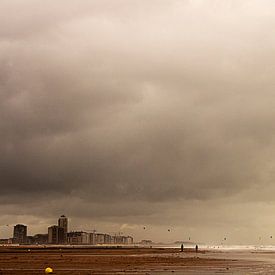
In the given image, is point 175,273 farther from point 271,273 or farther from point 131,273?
point 271,273

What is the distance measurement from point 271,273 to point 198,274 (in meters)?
9.60

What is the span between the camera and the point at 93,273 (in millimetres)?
62906

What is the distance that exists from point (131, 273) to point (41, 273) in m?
11.0

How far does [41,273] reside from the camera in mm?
63031

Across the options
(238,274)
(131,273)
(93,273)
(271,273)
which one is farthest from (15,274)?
(271,273)

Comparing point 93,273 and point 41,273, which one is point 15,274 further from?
point 93,273

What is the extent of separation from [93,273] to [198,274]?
12.8m

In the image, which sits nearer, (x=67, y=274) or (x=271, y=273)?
(x=67, y=274)

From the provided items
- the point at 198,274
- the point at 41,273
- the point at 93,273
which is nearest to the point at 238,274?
the point at 198,274

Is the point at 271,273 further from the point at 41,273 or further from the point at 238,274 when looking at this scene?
the point at 41,273

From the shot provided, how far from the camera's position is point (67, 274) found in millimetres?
60906

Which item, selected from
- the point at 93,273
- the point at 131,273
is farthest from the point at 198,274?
the point at 93,273

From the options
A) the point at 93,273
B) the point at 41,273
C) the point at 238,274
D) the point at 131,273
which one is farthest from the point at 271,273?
the point at 41,273

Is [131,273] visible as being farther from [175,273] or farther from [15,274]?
[15,274]
